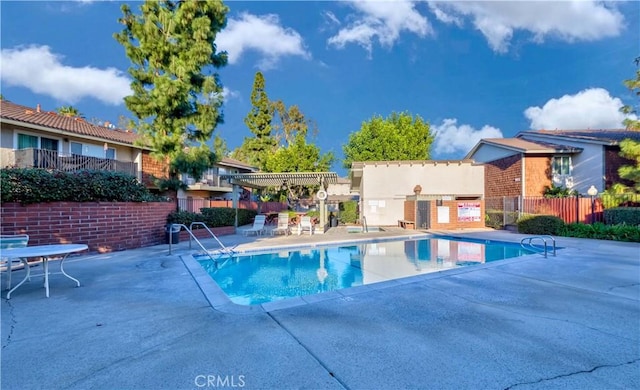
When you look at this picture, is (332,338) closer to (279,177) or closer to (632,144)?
(279,177)

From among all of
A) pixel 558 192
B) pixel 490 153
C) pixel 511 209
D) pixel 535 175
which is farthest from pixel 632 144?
pixel 490 153

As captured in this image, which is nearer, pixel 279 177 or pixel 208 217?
pixel 208 217

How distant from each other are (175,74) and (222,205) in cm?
1185

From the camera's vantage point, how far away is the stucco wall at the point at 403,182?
21.1 meters

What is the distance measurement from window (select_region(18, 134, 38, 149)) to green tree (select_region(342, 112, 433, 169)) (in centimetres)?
2518

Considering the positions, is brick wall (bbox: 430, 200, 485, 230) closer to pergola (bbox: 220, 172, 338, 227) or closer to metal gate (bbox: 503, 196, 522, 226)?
metal gate (bbox: 503, 196, 522, 226)

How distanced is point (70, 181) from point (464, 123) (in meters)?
66.9

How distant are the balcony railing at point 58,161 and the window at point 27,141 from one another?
2.49 feet

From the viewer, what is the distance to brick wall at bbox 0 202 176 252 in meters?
7.04

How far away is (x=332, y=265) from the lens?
8.94 m

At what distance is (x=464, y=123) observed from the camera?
204 feet

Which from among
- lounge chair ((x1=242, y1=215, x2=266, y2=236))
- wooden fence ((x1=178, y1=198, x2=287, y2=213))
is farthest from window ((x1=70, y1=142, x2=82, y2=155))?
lounge chair ((x1=242, y1=215, x2=266, y2=236))

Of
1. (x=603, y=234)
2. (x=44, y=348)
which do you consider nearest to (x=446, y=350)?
(x=44, y=348)

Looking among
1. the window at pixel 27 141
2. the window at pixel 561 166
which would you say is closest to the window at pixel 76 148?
the window at pixel 27 141
